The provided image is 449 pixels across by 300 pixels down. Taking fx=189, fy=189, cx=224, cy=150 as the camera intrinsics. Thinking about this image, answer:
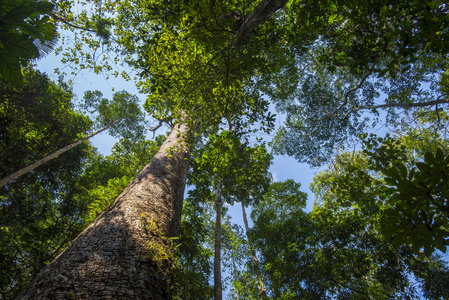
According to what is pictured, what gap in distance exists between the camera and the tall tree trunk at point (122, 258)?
4.56 ft

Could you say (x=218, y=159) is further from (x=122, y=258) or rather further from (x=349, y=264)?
(x=349, y=264)

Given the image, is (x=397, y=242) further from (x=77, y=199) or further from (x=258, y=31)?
(x=77, y=199)

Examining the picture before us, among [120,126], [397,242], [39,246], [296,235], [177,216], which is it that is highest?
[120,126]

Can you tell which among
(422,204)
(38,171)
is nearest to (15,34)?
(422,204)

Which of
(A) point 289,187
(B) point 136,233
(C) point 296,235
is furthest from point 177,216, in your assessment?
(A) point 289,187

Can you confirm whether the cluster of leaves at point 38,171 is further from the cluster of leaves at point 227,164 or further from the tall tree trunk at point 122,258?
the tall tree trunk at point 122,258

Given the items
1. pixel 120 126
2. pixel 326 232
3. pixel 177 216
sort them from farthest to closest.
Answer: pixel 120 126 → pixel 326 232 → pixel 177 216

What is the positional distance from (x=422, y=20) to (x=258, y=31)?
2560 millimetres

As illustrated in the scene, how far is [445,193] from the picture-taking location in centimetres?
171

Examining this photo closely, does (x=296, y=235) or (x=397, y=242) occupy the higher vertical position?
(x=296, y=235)

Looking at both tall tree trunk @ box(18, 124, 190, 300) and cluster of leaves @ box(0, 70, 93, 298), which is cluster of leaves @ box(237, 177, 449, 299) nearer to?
tall tree trunk @ box(18, 124, 190, 300)

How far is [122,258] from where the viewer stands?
5.63 feet

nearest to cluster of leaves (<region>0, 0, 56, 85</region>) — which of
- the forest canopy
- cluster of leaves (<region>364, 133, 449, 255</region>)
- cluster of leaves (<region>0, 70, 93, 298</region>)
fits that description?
the forest canopy

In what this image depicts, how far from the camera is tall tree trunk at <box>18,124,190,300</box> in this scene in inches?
54.7
